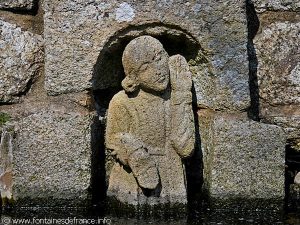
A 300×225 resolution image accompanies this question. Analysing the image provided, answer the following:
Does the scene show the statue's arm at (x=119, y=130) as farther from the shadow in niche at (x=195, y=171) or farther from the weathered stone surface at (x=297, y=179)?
the weathered stone surface at (x=297, y=179)

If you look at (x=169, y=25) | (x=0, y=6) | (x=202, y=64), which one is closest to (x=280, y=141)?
(x=202, y=64)

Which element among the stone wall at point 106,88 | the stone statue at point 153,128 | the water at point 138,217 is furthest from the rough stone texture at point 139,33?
the water at point 138,217

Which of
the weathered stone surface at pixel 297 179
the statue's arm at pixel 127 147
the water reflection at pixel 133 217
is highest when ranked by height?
the statue's arm at pixel 127 147

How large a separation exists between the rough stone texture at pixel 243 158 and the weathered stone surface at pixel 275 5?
0.52 metres

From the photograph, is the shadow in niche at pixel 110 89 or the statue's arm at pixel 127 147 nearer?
the statue's arm at pixel 127 147

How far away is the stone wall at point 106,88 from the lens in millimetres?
3244

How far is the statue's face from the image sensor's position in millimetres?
3146

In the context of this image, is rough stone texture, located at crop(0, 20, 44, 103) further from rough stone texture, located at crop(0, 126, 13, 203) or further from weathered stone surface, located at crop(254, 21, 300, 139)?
weathered stone surface, located at crop(254, 21, 300, 139)

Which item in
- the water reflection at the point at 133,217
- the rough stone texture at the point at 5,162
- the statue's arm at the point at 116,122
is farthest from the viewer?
the rough stone texture at the point at 5,162

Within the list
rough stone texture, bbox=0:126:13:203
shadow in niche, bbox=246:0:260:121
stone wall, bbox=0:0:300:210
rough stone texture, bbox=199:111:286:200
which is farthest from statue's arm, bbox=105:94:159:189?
shadow in niche, bbox=246:0:260:121

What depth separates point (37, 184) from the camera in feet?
10.8

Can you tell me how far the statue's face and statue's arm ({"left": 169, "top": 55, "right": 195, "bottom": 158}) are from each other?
0.05 metres

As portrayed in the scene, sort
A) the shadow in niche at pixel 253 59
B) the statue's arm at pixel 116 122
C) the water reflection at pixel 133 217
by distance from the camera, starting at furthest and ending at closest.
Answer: the shadow in niche at pixel 253 59, the statue's arm at pixel 116 122, the water reflection at pixel 133 217

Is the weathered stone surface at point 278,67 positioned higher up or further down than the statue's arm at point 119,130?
higher up
